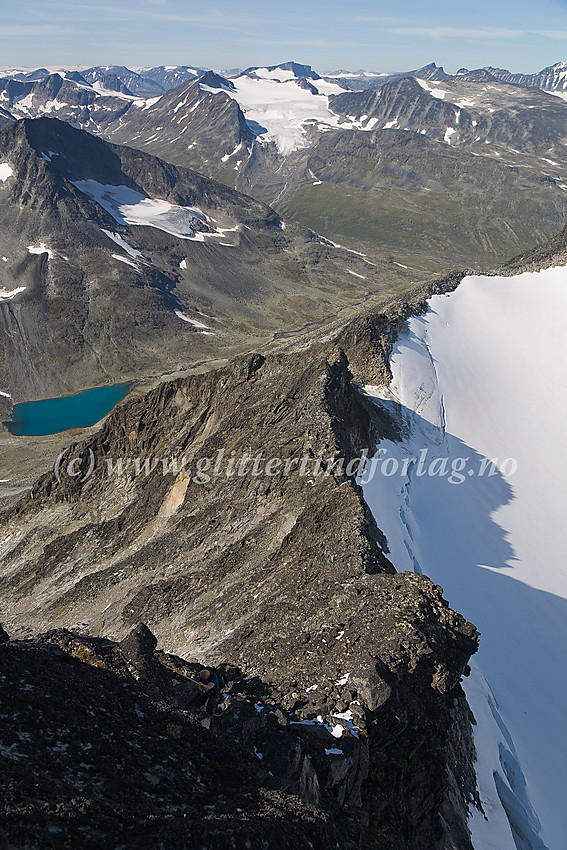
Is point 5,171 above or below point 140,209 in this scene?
above

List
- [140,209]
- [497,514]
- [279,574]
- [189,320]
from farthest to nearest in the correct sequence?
1. [140,209]
2. [189,320]
3. [497,514]
4. [279,574]

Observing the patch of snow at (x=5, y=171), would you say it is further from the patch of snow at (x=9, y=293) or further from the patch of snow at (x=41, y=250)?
the patch of snow at (x=9, y=293)

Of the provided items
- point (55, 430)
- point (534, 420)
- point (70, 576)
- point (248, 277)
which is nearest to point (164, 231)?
point (248, 277)

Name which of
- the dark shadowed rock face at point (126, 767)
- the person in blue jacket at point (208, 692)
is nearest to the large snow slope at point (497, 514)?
the person in blue jacket at point (208, 692)

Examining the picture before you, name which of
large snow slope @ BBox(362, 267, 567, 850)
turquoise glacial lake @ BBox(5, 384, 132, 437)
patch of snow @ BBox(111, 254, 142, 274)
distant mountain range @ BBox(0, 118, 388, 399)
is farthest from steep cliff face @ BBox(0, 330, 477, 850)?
patch of snow @ BBox(111, 254, 142, 274)

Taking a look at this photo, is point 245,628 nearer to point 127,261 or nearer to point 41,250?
point 41,250

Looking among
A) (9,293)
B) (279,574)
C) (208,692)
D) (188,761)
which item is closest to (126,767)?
(188,761)

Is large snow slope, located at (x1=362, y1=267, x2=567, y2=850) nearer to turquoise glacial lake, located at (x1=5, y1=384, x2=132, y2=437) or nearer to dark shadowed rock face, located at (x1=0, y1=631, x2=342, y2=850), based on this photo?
dark shadowed rock face, located at (x1=0, y1=631, x2=342, y2=850)
